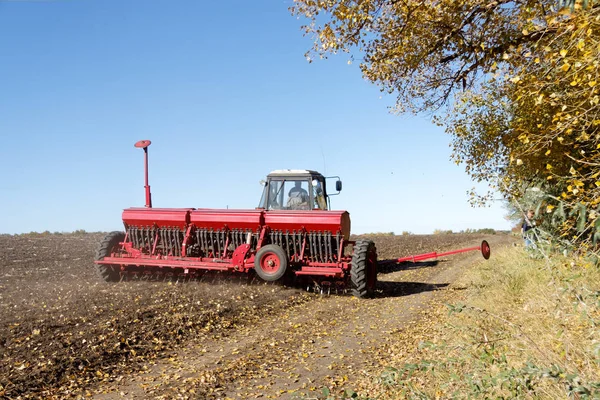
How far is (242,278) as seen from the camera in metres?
12.9

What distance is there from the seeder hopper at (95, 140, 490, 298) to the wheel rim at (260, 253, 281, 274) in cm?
2

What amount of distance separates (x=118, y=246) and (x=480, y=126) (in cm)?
1057

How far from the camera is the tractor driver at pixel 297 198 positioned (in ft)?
44.0

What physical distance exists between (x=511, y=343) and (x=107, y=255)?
413 inches

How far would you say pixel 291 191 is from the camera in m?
13.6

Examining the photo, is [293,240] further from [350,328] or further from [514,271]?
[514,271]

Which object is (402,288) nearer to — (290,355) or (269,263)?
(269,263)

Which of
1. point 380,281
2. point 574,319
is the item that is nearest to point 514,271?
point 380,281

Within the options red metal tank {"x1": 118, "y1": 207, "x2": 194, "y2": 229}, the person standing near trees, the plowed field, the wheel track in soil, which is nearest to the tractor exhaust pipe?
red metal tank {"x1": 118, "y1": 207, "x2": 194, "y2": 229}

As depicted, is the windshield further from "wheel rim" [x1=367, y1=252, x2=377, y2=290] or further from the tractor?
"wheel rim" [x1=367, y1=252, x2=377, y2=290]

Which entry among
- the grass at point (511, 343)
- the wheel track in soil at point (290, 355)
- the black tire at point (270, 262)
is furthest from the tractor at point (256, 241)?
the grass at point (511, 343)

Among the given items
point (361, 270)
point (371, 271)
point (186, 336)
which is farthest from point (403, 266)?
point (186, 336)

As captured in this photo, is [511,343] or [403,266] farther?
[403,266]

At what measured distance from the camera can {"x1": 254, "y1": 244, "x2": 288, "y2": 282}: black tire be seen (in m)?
11.1
